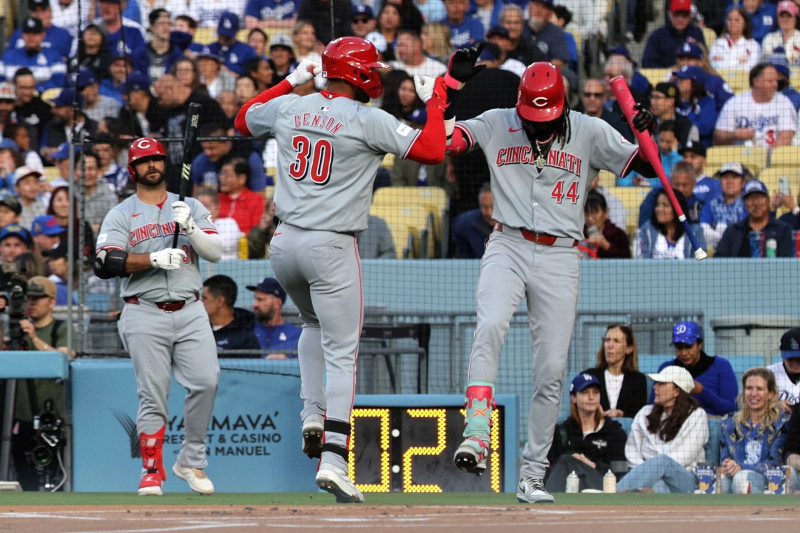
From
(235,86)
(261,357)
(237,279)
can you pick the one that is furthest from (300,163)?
(235,86)

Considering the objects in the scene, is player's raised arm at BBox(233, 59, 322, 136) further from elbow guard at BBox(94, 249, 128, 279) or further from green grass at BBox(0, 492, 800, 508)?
green grass at BBox(0, 492, 800, 508)

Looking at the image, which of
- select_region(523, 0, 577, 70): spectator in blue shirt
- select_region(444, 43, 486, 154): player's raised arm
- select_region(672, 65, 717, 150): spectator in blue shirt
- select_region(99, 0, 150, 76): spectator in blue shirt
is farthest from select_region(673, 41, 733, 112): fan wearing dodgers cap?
select_region(444, 43, 486, 154): player's raised arm

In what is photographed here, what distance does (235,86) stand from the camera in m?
13.4

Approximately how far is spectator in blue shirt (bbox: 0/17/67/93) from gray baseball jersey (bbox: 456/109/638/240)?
9.13 metres

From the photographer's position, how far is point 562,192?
6.64 m

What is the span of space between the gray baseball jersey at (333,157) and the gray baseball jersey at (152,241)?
1120 mm

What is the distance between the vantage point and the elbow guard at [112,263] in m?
7.15

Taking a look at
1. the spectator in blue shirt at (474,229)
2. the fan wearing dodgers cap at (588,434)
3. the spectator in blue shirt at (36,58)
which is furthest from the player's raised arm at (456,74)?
the spectator in blue shirt at (36,58)

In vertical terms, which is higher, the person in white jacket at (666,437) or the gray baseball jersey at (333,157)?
the gray baseball jersey at (333,157)

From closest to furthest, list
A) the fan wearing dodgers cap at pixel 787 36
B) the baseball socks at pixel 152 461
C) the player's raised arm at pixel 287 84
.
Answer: the player's raised arm at pixel 287 84 < the baseball socks at pixel 152 461 < the fan wearing dodgers cap at pixel 787 36

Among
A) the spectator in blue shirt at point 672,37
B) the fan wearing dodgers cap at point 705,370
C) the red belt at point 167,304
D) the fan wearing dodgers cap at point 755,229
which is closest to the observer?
the red belt at point 167,304

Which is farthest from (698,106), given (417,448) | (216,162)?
(417,448)

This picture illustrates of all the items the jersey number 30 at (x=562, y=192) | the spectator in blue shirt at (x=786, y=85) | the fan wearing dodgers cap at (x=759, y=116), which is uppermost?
the spectator in blue shirt at (x=786, y=85)

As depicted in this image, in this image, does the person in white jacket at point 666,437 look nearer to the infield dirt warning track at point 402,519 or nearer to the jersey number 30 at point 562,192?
the jersey number 30 at point 562,192
